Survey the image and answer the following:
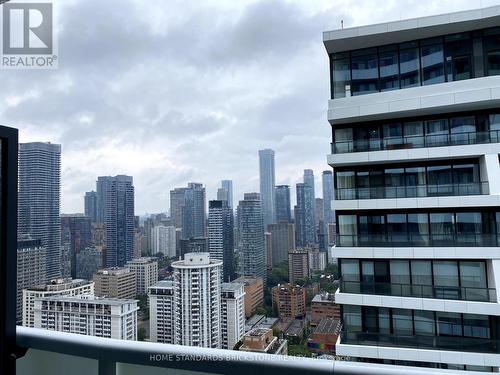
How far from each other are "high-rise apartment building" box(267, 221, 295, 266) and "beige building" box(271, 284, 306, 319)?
0.96 feet

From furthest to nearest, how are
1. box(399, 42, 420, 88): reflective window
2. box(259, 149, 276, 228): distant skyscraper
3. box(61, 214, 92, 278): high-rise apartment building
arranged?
box(399, 42, 420, 88): reflective window < box(259, 149, 276, 228): distant skyscraper < box(61, 214, 92, 278): high-rise apartment building

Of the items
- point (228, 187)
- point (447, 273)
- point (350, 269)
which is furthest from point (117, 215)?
point (447, 273)

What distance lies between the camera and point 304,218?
317cm

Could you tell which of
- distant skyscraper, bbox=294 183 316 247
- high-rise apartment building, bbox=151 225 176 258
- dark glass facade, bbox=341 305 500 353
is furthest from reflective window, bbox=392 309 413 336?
high-rise apartment building, bbox=151 225 176 258

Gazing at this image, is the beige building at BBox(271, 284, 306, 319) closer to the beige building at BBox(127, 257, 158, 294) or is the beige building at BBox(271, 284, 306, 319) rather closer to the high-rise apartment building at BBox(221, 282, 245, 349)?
the high-rise apartment building at BBox(221, 282, 245, 349)

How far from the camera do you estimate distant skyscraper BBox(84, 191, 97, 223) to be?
7.84 ft

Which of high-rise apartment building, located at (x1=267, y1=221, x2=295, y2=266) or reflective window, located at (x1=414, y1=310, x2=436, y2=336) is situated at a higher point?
high-rise apartment building, located at (x1=267, y1=221, x2=295, y2=266)

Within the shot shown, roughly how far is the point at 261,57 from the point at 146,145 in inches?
55.1

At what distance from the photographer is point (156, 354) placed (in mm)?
831

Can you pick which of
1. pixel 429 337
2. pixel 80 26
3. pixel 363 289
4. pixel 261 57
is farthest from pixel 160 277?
pixel 429 337

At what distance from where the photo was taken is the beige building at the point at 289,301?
2275 mm

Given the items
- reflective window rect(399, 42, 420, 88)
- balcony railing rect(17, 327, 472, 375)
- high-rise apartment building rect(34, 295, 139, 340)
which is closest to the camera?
balcony railing rect(17, 327, 472, 375)

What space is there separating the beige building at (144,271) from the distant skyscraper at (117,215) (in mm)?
68

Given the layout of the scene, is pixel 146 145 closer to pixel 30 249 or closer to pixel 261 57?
pixel 261 57
